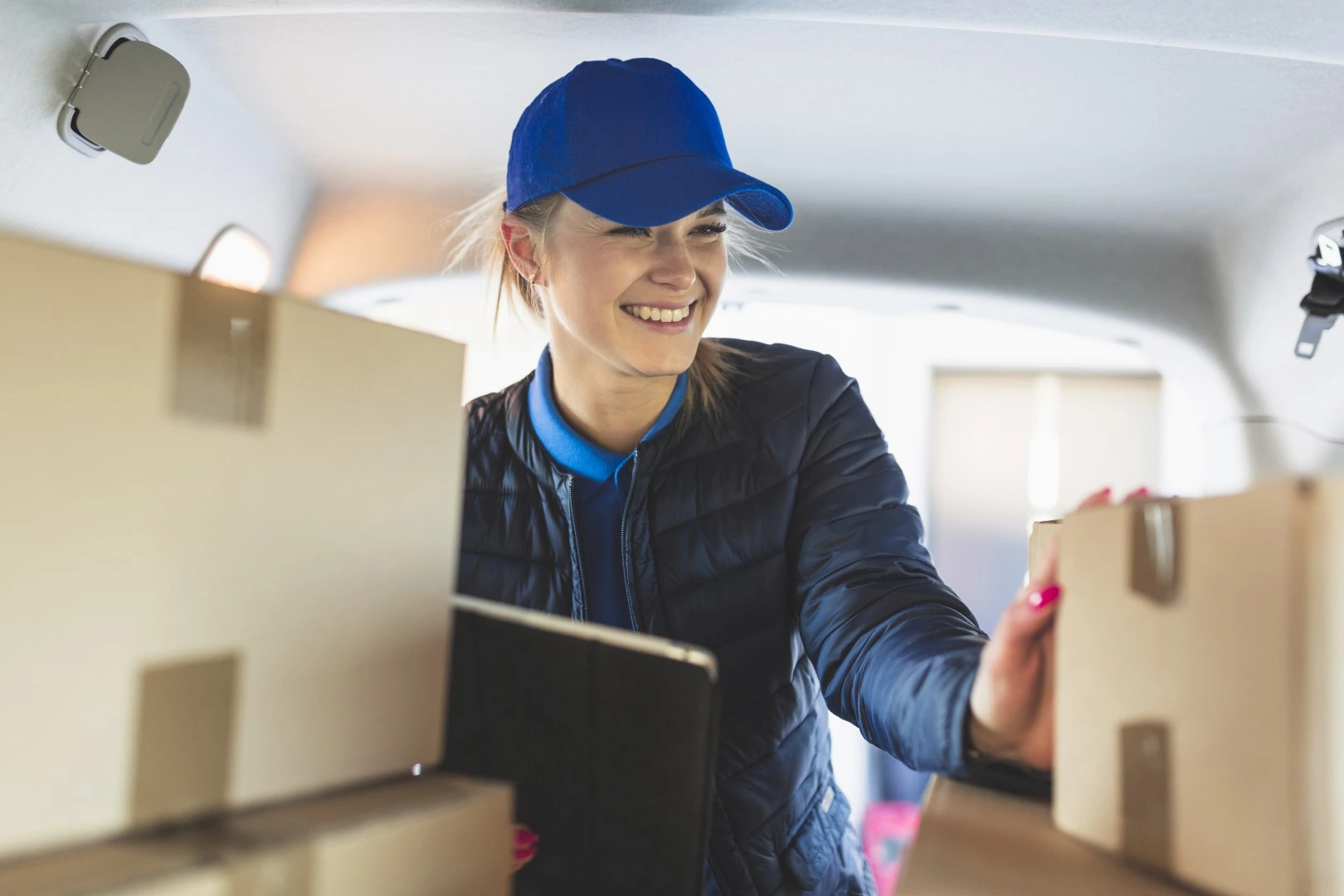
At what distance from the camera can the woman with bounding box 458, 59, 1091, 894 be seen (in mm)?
1207

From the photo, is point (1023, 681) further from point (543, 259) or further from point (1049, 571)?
point (543, 259)

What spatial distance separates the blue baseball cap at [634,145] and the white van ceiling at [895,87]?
180 mm

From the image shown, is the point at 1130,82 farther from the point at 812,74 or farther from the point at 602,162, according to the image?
the point at 602,162

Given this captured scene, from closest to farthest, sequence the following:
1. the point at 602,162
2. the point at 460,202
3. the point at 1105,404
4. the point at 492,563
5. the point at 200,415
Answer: the point at 200,415
the point at 602,162
the point at 492,563
the point at 460,202
the point at 1105,404

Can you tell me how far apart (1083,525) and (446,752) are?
55 centimetres

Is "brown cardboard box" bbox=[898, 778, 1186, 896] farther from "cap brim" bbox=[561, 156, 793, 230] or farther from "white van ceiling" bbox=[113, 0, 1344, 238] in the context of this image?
"white van ceiling" bbox=[113, 0, 1344, 238]

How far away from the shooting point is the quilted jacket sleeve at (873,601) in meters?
0.86

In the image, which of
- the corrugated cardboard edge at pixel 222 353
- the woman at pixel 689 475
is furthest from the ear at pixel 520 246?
the corrugated cardboard edge at pixel 222 353

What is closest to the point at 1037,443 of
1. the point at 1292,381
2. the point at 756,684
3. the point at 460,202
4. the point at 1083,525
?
the point at 1292,381

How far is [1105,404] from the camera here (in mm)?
4215

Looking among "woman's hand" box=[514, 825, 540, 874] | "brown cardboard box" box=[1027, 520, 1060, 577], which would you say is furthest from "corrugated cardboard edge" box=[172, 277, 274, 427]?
"brown cardboard box" box=[1027, 520, 1060, 577]

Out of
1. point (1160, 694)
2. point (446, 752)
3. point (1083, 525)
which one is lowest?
point (446, 752)

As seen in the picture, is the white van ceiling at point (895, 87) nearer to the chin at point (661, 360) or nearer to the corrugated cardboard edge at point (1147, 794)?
the chin at point (661, 360)

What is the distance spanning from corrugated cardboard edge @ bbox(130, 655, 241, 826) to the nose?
0.78 metres
